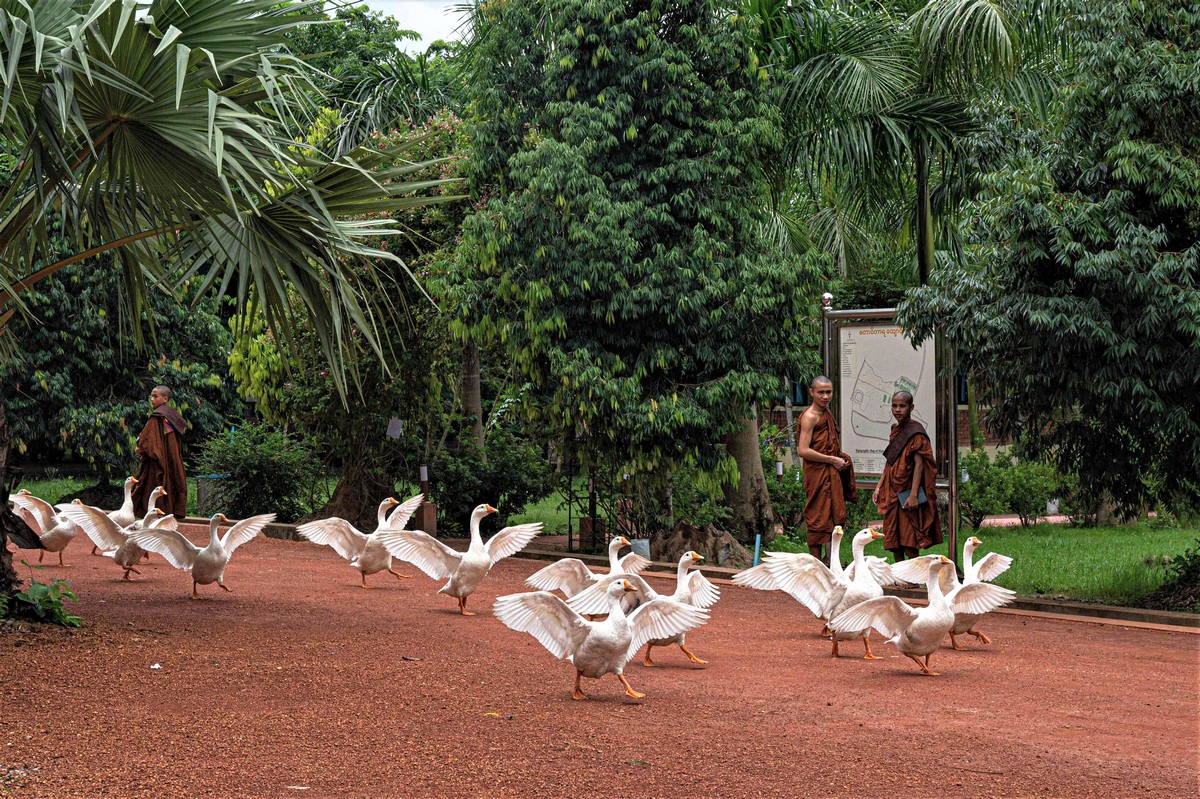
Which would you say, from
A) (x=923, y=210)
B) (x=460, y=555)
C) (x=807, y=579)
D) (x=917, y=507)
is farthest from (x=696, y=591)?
(x=923, y=210)

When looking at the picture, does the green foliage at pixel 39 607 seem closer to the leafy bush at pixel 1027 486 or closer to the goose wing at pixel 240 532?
the goose wing at pixel 240 532

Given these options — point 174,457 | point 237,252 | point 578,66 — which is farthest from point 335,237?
point 174,457

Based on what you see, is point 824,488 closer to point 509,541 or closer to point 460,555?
point 509,541

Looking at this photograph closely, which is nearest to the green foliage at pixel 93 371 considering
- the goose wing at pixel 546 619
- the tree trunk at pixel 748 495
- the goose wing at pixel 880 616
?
the tree trunk at pixel 748 495

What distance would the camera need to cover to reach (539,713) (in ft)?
21.0

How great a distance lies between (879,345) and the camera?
39.7 feet

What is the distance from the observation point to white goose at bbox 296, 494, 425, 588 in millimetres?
10906

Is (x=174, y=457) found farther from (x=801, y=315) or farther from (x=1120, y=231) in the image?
(x=1120, y=231)

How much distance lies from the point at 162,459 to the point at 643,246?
20.1ft

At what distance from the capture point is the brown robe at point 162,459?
13.9 meters

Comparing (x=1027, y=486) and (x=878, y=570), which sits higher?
(x=1027, y=486)

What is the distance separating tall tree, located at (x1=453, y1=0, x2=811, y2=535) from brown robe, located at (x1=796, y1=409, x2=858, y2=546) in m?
1.46

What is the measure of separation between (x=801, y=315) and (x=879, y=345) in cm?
148

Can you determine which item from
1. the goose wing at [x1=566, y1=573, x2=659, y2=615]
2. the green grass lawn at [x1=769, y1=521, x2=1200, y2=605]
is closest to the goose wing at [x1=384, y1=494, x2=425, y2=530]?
the goose wing at [x1=566, y1=573, x2=659, y2=615]
